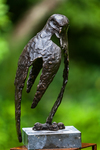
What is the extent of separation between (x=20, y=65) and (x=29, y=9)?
1.90 metres

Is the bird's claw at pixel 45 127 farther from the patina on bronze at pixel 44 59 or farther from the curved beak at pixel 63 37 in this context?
the curved beak at pixel 63 37

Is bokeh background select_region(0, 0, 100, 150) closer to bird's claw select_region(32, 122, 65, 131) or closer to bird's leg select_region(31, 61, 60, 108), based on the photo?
bird's claw select_region(32, 122, 65, 131)

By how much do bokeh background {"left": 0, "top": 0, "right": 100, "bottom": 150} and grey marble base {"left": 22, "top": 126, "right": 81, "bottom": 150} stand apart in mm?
1442

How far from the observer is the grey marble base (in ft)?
7.43

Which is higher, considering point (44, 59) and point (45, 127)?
point (44, 59)

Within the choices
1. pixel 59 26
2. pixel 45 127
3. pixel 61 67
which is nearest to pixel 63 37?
pixel 59 26

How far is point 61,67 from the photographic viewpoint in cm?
410

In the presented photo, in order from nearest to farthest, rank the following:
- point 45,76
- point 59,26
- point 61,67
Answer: point 45,76
point 59,26
point 61,67

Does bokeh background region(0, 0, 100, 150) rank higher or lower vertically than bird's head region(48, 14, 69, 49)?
lower

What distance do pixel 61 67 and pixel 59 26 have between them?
176cm

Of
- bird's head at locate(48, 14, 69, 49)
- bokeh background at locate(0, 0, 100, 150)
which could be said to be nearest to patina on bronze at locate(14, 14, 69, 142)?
bird's head at locate(48, 14, 69, 49)

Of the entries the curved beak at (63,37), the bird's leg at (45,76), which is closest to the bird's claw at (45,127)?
the bird's leg at (45,76)

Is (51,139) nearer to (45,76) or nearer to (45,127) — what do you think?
(45,127)

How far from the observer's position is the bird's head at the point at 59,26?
7.73ft
